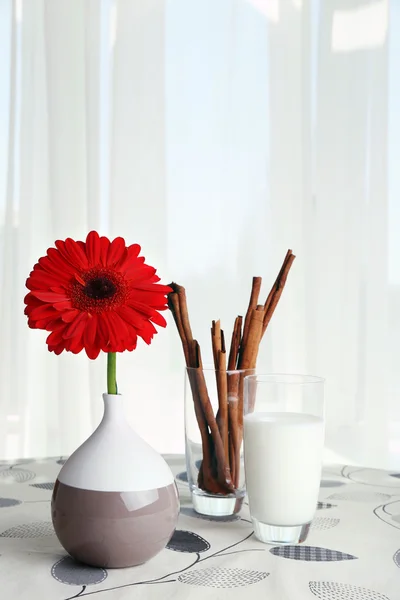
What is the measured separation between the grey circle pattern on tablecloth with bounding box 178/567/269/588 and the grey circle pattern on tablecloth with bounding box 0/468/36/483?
0.45m

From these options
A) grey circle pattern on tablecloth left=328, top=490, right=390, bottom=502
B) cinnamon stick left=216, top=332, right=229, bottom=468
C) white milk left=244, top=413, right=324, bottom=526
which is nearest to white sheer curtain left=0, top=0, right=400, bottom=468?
grey circle pattern on tablecloth left=328, top=490, right=390, bottom=502

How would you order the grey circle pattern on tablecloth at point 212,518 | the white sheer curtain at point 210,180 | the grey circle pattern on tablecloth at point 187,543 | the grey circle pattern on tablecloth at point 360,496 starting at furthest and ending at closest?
the white sheer curtain at point 210,180 < the grey circle pattern on tablecloth at point 360,496 < the grey circle pattern on tablecloth at point 212,518 < the grey circle pattern on tablecloth at point 187,543

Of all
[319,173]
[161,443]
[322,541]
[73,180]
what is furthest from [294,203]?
[322,541]

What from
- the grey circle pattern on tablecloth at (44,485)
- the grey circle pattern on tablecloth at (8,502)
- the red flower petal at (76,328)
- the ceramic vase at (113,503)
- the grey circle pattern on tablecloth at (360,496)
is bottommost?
the grey circle pattern on tablecloth at (360,496)

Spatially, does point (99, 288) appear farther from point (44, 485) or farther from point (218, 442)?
point (44, 485)

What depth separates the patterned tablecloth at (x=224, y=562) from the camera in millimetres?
608

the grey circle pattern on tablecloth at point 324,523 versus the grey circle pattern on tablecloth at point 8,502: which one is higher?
the grey circle pattern on tablecloth at point 8,502

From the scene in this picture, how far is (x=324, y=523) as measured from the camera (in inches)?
33.0

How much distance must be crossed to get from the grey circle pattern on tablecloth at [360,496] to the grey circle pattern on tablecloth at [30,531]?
0.40 m

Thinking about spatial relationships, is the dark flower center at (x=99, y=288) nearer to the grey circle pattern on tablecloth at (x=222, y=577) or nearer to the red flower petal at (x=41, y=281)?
the red flower petal at (x=41, y=281)

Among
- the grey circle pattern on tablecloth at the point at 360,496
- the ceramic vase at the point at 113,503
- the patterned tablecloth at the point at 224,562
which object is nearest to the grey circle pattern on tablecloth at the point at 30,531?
the patterned tablecloth at the point at 224,562

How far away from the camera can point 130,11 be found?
7.09 ft

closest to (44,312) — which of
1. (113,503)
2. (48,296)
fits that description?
(48,296)

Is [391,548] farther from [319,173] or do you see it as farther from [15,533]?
[319,173]
